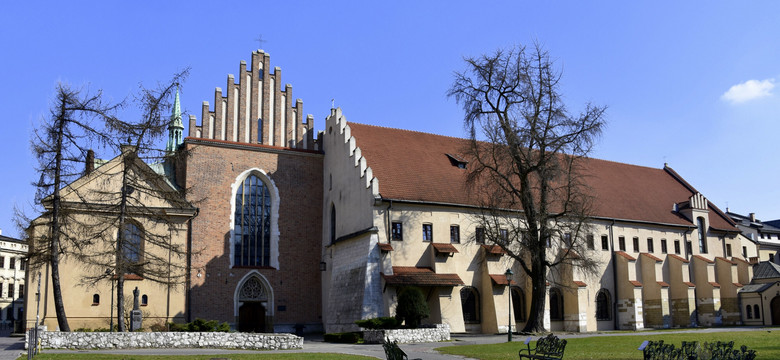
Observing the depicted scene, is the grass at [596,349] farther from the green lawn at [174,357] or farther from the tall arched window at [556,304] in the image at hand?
the tall arched window at [556,304]

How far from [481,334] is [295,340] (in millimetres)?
12941

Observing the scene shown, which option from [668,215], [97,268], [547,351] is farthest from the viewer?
[668,215]

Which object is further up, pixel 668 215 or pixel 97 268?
pixel 668 215

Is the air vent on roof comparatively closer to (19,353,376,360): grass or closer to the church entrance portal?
the church entrance portal

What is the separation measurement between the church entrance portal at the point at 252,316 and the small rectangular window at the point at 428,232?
10.4m

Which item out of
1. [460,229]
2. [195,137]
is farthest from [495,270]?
[195,137]

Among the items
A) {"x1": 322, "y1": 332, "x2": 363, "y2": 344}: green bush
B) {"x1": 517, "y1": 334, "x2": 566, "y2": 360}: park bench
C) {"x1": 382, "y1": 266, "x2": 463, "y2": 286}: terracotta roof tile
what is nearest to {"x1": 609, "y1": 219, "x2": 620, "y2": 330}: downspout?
{"x1": 382, "y1": 266, "x2": 463, "y2": 286}: terracotta roof tile

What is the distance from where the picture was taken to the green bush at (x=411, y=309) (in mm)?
30734

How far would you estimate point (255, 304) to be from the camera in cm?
3844

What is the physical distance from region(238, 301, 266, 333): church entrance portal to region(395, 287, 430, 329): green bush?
10606mm

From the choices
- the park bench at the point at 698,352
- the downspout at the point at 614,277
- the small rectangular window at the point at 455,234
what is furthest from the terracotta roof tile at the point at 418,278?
the park bench at the point at 698,352

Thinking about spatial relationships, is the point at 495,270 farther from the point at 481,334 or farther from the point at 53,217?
the point at 53,217

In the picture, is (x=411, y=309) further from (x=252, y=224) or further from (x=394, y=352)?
(x=394, y=352)

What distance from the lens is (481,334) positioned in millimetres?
35438
